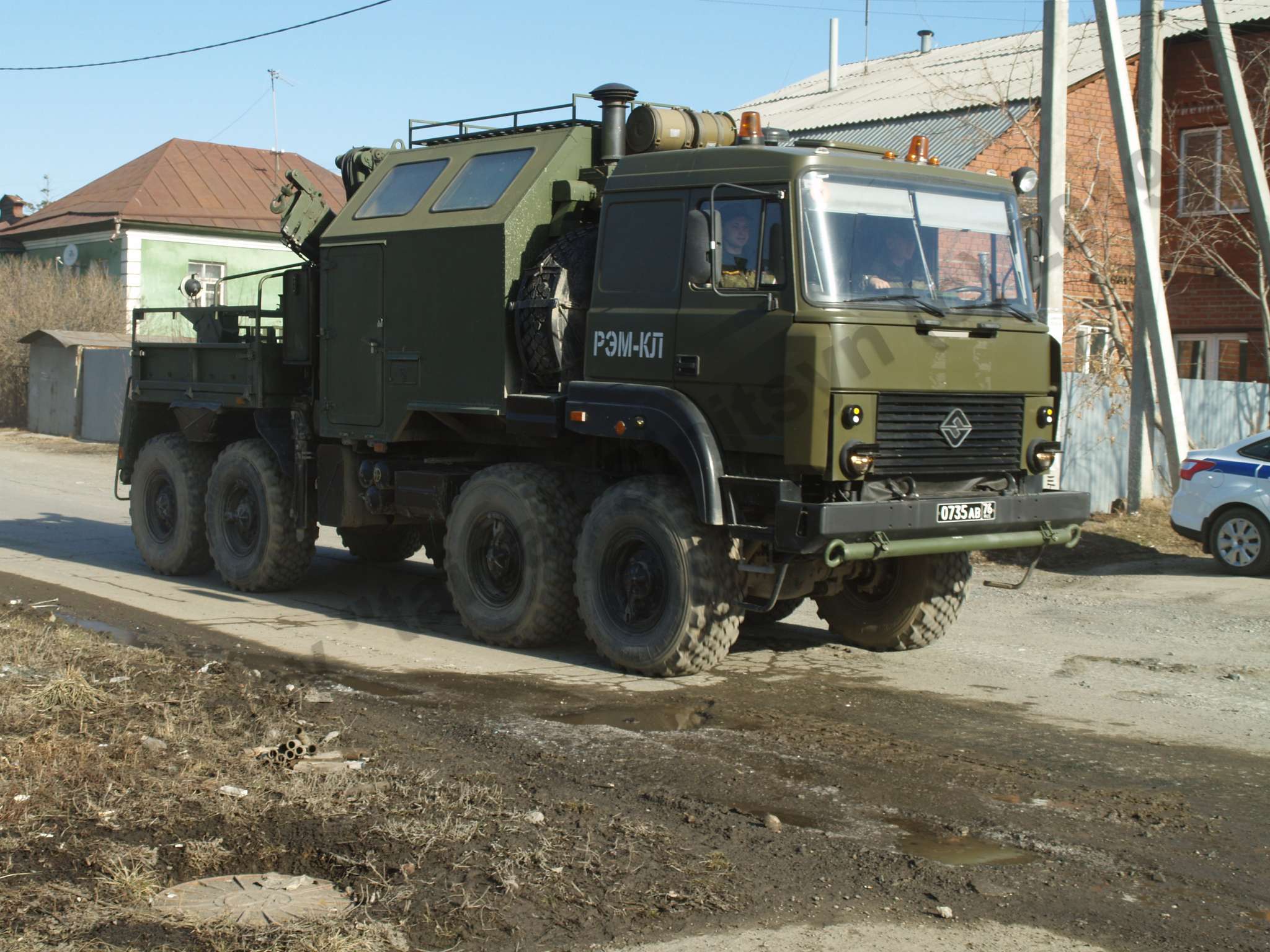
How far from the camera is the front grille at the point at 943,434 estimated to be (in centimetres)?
793

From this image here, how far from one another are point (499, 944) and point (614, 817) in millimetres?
1278

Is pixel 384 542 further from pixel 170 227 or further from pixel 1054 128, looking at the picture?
pixel 170 227

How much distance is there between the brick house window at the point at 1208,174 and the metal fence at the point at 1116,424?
16.2 ft

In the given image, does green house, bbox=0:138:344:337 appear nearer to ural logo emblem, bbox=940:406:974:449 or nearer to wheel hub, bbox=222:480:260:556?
wheel hub, bbox=222:480:260:556

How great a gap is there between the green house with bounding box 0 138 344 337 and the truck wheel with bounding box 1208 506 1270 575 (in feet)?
87.6

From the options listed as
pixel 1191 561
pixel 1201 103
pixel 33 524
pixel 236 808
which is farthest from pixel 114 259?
pixel 236 808

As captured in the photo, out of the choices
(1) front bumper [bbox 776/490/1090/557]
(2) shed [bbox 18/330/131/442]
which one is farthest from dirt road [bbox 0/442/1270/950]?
(2) shed [bbox 18/330/131/442]

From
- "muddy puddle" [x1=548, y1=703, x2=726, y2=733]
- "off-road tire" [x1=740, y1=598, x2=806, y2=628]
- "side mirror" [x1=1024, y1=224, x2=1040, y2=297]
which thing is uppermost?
"side mirror" [x1=1024, y1=224, x2=1040, y2=297]

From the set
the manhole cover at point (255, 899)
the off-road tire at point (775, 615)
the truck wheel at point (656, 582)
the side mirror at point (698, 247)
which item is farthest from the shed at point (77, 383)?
the manhole cover at point (255, 899)

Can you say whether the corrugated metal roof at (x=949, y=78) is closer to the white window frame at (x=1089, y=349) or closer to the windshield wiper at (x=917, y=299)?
the white window frame at (x=1089, y=349)

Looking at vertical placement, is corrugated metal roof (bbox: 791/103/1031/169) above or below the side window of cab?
above

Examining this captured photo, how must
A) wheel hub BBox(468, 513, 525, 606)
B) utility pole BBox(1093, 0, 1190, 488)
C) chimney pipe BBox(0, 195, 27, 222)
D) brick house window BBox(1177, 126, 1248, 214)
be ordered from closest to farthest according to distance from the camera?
wheel hub BBox(468, 513, 525, 606) < utility pole BBox(1093, 0, 1190, 488) < brick house window BBox(1177, 126, 1248, 214) < chimney pipe BBox(0, 195, 27, 222)

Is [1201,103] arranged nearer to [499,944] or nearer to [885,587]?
[885,587]

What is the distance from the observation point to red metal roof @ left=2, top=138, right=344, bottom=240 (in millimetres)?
37750
